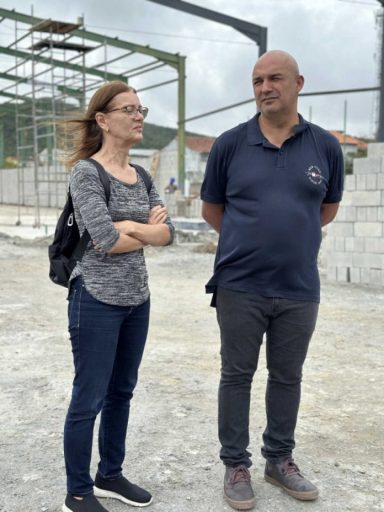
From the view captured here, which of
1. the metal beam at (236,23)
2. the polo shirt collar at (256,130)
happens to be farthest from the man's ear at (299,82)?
the metal beam at (236,23)

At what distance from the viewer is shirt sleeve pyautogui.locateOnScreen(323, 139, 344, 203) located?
2.66m

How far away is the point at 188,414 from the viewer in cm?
372

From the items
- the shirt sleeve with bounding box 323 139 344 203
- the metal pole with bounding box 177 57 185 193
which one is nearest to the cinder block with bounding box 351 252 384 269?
the shirt sleeve with bounding box 323 139 344 203

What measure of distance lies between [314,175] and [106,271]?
98 centimetres

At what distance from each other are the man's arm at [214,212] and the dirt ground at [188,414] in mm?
1254

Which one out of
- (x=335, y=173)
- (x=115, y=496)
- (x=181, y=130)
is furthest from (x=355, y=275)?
(x=181, y=130)

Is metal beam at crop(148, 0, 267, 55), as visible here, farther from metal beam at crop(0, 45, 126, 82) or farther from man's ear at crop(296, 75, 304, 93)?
man's ear at crop(296, 75, 304, 93)

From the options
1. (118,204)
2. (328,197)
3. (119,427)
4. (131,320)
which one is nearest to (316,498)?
(119,427)

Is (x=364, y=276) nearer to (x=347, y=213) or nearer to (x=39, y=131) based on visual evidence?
(x=347, y=213)

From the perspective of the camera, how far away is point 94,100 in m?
2.41

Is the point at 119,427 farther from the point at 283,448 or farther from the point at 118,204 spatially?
the point at 118,204

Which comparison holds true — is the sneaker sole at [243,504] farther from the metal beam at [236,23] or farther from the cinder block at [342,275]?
the metal beam at [236,23]

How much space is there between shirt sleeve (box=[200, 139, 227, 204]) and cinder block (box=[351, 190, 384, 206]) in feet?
20.1

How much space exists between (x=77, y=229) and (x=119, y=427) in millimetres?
903
